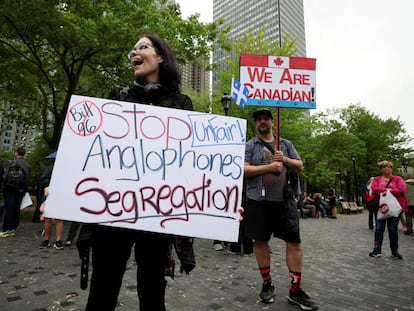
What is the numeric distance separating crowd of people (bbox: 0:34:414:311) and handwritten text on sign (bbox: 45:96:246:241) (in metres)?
0.13

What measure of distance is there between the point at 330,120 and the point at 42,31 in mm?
29742

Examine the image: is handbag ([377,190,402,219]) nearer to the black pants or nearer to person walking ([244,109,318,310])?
person walking ([244,109,318,310])

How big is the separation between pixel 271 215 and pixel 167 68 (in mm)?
1941

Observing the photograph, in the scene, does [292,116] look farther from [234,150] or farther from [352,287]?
[234,150]

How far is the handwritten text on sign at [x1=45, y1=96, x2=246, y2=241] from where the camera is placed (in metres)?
1.48

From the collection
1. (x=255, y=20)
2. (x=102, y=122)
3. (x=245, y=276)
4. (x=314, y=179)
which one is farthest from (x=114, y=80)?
(x=255, y=20)

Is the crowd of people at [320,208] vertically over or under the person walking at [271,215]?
under

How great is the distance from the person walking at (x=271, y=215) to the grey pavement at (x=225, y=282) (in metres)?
0.20

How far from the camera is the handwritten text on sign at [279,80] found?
3.47 meters

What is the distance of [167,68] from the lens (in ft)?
6.35

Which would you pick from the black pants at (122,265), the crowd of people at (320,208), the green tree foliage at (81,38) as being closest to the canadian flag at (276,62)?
the black pants at (122,265)

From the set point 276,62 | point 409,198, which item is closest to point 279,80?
point 276,62

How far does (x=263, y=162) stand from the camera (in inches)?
122

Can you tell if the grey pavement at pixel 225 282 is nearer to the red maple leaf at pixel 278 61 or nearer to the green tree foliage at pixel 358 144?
the red maple leaf at pixel 278 61
